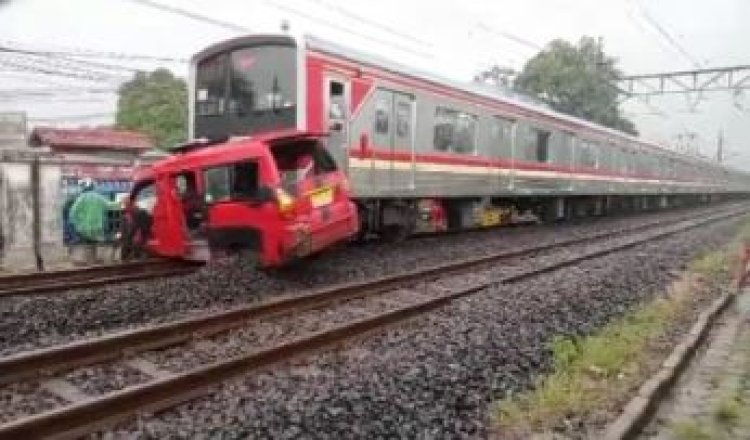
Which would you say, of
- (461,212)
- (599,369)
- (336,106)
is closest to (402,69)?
(336,106)

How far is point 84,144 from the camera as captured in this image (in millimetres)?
30438

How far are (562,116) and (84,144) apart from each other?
15959mm

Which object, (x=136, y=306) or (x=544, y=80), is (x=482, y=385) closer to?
(x=136, y=306)

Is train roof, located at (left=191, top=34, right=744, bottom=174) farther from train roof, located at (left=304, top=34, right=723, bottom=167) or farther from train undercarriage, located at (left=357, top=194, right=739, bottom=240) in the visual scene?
train undercarriage, located at (left=357, top=194, right=739, bottom=240)

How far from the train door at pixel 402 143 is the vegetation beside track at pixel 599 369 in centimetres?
495

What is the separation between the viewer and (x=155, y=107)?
56.0 m

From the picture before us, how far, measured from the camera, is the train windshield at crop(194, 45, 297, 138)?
12695 millimetres

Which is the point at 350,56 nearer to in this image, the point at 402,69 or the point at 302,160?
the point at 402,69

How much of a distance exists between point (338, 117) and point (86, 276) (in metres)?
4.18

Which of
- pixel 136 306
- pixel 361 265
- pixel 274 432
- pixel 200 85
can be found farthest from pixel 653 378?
pixel 200 85

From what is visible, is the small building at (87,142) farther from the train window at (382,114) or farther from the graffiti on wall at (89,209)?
the train window at (382,114)

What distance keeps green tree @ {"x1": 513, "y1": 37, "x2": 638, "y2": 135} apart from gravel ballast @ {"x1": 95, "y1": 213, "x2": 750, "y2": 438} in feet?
168

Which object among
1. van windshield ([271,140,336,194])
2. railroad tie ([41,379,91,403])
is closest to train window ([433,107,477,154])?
van windshield ([271,140,336,194])

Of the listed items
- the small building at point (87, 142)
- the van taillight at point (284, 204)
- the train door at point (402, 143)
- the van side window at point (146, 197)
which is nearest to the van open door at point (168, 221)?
the van side window at point (146, 197)
